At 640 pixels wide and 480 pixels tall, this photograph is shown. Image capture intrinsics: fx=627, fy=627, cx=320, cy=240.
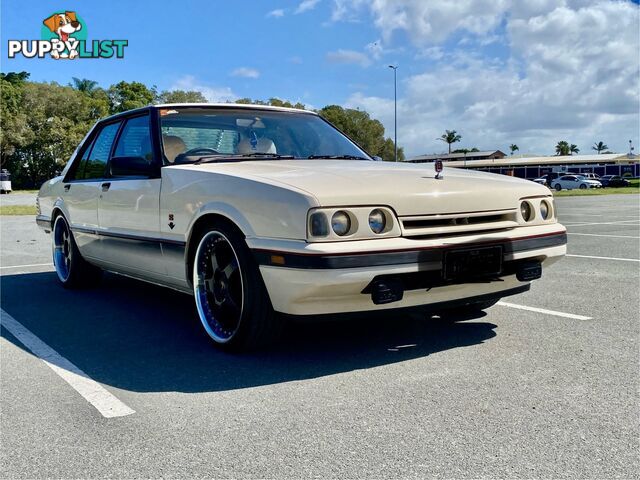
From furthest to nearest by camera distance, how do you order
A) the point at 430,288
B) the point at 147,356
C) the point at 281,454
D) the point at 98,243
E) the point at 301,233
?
the point at 98,243 < the point at 147,356 < the point at 430,288 < the point at 301,233 < the point at 281,454

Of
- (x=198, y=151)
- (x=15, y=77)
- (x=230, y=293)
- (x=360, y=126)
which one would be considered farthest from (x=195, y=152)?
(x=15, y=77)

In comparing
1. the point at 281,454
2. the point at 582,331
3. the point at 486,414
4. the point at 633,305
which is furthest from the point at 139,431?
the point at 633,305

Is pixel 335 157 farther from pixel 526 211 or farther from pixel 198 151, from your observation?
pixel 526 211

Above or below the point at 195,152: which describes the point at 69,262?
below

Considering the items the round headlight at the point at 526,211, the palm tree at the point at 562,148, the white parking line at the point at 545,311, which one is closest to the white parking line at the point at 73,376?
the round headlight at the point at 526,211

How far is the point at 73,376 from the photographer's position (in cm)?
330

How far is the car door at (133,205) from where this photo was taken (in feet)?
13.9

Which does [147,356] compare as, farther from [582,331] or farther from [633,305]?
[633,305]

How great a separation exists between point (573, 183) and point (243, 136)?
50.1m

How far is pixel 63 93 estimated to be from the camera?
184 feet

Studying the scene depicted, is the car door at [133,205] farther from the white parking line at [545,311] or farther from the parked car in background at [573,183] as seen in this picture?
the parked car in background at [573,183]

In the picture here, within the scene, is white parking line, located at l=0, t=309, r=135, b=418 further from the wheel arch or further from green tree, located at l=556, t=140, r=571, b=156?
green tree, located at l=556, t=140, r=571, b=156

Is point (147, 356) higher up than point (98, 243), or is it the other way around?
point (98, 243)

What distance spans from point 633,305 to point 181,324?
330 cm
